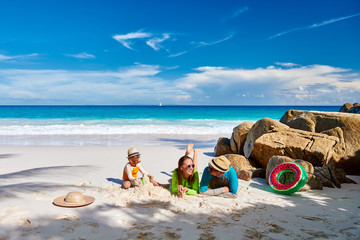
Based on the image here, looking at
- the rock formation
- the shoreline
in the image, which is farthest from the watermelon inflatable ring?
the shoreline

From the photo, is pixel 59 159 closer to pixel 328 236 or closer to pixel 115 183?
pixel 115 183

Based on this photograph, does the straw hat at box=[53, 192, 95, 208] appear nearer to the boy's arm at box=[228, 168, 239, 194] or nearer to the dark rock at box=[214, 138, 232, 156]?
the boy's arm at box=[228, 168, 239, 194]

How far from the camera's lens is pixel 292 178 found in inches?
222

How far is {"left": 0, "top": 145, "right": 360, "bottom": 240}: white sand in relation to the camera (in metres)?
3.47

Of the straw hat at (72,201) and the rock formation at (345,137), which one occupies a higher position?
the rock formation at (345,137)

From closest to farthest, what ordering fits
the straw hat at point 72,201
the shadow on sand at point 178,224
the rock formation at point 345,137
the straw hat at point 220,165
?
1. the shadow on sand at point 178,224
2. the straw hat at point 72,201
3. the straw hat at point 220,165
4. the rock formation at point 345,137

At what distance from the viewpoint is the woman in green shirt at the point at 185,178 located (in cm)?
491

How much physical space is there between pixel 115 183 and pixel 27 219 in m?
2.36

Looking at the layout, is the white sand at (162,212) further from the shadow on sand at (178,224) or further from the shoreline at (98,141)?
the shoreline at (98,141)

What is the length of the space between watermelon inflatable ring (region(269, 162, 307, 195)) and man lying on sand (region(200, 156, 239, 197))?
0.97 meters

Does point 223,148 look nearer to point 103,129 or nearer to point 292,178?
point 292,178

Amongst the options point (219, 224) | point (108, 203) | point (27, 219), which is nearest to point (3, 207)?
point (27, 219)

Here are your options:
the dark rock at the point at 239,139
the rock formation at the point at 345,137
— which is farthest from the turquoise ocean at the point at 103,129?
the rock formation at the point at 345,137

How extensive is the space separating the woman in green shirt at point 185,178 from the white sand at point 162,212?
187 mm
